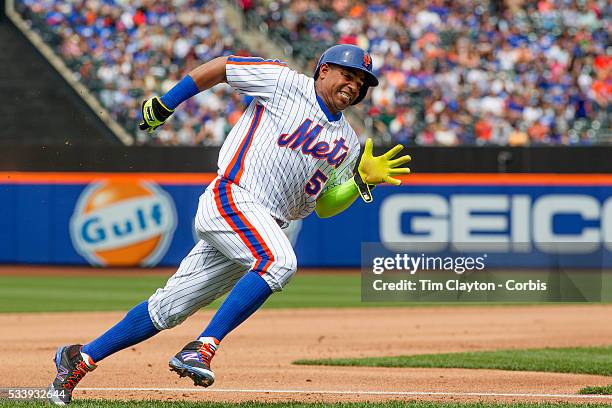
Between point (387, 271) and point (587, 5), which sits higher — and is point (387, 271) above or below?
below

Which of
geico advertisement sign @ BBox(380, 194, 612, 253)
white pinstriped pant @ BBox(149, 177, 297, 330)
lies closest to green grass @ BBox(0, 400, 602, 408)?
white pinstriped pant @ BBox(149, 177, 297, 330)

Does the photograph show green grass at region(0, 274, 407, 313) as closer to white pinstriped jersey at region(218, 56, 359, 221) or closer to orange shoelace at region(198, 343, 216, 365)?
white pinstriped jersey at region(218, 56, 359, 221)

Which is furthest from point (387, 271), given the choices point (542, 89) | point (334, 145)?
point (334, 145)

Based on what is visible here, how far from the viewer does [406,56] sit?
20.1m

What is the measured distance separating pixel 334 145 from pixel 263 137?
0.37m

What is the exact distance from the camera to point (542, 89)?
19266 mm

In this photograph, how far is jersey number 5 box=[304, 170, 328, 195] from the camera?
→ 583cm

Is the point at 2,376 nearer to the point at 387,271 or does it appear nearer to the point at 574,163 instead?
the point at 387,271

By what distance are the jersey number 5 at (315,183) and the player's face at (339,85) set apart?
0.34 m

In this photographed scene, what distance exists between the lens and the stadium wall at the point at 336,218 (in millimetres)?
17594

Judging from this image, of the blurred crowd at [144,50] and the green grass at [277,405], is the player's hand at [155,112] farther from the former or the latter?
the blurred crowd at [144,50]

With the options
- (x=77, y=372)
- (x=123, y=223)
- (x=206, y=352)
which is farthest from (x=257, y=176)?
(x=123, y=223)

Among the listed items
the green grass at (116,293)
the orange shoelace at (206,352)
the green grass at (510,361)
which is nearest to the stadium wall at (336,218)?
the green grass at (116,293)

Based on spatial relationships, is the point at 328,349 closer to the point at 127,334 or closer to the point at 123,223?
the point at 127,334
